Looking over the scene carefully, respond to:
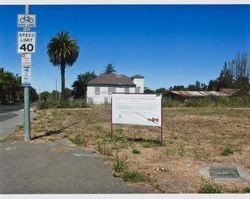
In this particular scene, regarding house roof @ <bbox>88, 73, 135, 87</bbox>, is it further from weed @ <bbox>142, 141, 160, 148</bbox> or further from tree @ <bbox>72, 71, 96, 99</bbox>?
weed @ <bbox>142, 141, 160, 148</bbox>

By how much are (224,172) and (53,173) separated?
3.34 m

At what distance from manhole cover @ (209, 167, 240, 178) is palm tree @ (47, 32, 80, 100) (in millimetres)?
60229

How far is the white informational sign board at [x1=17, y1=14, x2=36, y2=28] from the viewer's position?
11.4m

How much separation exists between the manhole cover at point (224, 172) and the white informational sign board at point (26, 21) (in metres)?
6.38

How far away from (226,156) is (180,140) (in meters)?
3.60

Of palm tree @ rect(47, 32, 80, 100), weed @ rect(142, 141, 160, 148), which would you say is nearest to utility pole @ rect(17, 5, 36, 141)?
weed @ rect(142, 141, 160, 148)

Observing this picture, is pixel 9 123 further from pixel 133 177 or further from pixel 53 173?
pixel 133 177

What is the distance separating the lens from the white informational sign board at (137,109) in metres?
12.5

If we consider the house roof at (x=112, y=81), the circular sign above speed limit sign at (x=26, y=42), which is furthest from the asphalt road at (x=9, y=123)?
the house roof at (x=112, y=81)

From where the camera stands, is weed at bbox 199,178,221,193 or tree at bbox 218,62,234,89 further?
tree at bbox 218,62,234,89

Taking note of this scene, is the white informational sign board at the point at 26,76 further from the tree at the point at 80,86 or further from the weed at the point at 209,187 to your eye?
the tree at the point at 80,86

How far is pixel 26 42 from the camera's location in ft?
38.0

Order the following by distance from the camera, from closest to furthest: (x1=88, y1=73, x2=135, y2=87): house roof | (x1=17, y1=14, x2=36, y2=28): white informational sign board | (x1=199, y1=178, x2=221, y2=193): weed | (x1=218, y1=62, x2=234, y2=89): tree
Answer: (x1=199, y1=178, x2=221, y2=193): weed, (x1=17, y1=14, x2=36, y2=28): white informational sign board, (x1=88, y1=73, x2=135, y2=87): house roof, (x1=218, y1=62, x2=234, y2=89): tree

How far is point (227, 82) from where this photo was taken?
371ft
